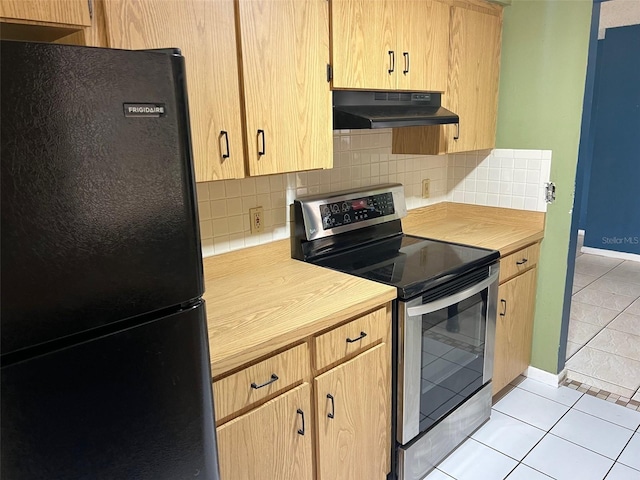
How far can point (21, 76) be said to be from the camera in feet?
2.23

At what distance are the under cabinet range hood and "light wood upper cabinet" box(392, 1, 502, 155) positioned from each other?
167mm

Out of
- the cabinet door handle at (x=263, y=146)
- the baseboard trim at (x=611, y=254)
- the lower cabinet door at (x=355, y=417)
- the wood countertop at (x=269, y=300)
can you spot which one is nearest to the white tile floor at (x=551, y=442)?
the lower cabinet door at (x=355, y=417)

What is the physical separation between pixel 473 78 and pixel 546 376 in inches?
66.9

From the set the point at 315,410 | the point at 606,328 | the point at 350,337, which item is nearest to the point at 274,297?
the point at 350,337

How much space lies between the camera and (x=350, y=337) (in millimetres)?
1624

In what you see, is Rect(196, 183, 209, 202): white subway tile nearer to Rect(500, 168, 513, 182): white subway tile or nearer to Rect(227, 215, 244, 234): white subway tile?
Rect(227, 215, 244, 234): white subway tile

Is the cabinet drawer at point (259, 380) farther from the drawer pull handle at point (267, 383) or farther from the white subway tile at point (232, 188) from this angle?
the white subway tile at point (232, 188)

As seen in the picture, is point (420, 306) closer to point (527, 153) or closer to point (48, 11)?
point (527, 153)

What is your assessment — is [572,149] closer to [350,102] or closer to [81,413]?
[350,102]

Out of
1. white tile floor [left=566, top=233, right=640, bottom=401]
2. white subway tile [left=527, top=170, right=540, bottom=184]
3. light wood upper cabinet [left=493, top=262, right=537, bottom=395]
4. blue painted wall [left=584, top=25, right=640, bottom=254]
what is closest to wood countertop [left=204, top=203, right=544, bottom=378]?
light wood upper cabinet [left=493, top=262, right=537, bottom=395]

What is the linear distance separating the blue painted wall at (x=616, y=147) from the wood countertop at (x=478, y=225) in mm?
2927

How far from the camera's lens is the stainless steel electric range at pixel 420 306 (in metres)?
1.83

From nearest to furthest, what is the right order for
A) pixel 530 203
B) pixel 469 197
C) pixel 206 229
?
pixel 206 229 < pixel 530 203 < pixel 469 197

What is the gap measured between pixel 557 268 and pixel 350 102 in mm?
1532
